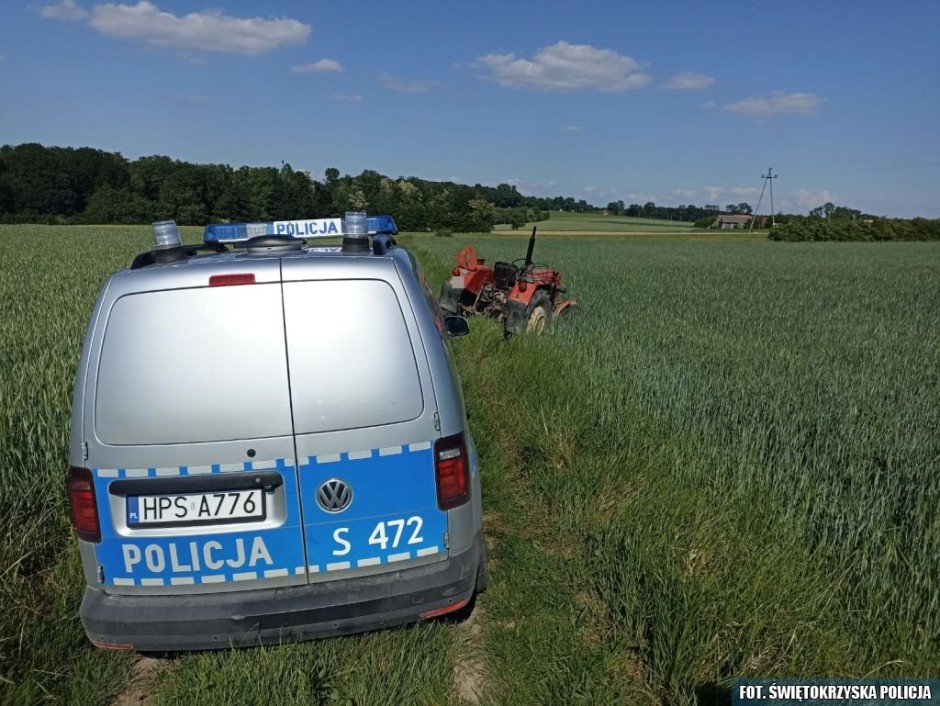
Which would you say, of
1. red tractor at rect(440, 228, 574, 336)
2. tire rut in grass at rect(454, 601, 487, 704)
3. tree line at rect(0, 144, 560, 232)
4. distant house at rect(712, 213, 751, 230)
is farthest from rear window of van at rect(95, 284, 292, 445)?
distant house at rect(712, 213, 751, 230)

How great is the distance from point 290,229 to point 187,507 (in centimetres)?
215

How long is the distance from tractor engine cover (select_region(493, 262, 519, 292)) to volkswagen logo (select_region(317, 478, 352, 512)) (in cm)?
854

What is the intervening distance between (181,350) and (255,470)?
584mm

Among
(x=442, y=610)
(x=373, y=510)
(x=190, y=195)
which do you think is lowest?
(x=442, y=610)

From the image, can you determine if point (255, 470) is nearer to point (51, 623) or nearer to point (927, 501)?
point (51, 623)

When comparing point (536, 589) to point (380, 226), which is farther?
point (380, 226)

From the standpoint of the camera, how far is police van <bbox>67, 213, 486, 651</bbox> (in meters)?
2.37

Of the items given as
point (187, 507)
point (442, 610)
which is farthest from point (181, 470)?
point (442, 610)

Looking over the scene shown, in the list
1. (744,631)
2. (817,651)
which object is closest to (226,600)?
(744,631)

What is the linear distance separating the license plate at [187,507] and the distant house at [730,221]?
99.6 m

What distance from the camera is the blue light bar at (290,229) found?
3.60 meters

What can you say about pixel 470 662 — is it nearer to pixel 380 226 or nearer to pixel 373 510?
pixel 373 510

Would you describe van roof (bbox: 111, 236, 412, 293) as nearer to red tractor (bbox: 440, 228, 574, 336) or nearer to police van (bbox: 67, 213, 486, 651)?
police van (bbox: 67, 213, 486, 651)

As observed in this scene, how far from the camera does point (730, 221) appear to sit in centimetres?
9562
